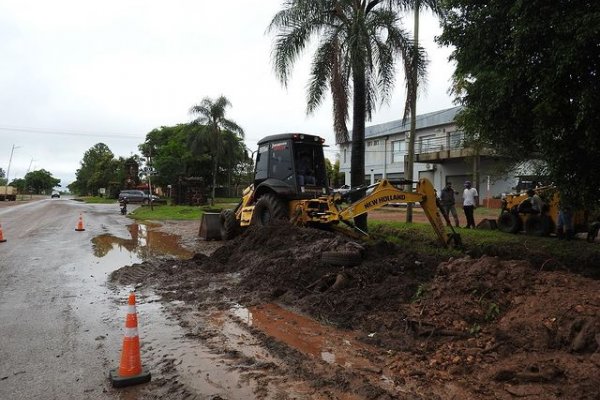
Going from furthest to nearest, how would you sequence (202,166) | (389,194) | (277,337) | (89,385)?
1. (202,166)
2. (389,194)
3. (277,337)
4. (89,385)

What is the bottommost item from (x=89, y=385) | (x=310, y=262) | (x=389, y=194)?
(x=89, y=385)

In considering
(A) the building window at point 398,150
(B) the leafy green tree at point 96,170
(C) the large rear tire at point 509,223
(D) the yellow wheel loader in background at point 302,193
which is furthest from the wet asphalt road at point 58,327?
(B) the leafy green tree at point 96,170

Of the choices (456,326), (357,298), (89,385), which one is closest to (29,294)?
(89,385)

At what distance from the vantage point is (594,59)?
21.3ft

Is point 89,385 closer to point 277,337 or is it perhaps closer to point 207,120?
point 277,337

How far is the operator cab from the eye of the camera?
42.1 feet

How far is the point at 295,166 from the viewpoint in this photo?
1292 centimetres

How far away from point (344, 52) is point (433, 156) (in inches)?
925

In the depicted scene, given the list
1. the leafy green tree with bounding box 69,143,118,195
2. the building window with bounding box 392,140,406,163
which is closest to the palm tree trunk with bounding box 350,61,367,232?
the building window with bounding box 392,140,406,163

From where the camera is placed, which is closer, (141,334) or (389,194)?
(141,334)

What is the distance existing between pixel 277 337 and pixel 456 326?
2.09 meters

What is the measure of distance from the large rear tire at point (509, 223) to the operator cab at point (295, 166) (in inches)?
278

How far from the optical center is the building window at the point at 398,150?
4150 centimetres

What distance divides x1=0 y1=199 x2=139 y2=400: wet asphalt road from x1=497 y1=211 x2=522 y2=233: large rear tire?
12.2 m
